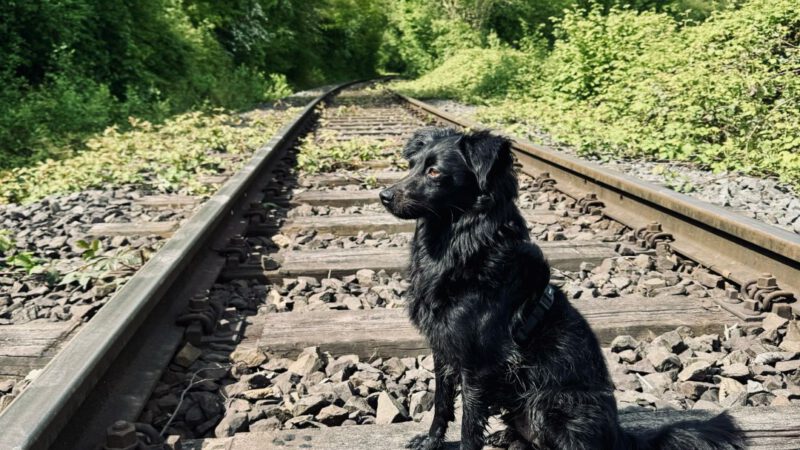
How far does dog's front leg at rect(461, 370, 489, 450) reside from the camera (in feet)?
6.83

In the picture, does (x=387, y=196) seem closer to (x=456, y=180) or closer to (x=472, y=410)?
(x=456, y=180)

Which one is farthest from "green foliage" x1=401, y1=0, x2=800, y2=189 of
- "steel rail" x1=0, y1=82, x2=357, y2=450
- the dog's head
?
"steel rail" x1=0, y1=82, x2=357, y2=450

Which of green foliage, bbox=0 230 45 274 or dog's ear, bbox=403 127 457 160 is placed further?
green foliage, bbox=0 230 45 274

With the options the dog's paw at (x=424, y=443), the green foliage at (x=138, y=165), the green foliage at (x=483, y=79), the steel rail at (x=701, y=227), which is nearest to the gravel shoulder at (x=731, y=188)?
the steel rail at (x=701, y=227)

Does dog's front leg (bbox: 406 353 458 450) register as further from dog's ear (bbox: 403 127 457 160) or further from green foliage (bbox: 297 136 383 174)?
green foliage (bbox: 297 136 383 174)

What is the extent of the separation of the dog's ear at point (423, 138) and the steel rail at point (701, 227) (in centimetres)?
24

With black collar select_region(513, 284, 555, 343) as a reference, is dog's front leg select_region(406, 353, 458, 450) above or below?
below

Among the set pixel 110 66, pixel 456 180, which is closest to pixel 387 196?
pixel 456 180

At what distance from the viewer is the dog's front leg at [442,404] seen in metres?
2.14

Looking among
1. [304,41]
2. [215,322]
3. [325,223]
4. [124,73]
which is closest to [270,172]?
[325,223]

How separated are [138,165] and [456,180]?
5538mm

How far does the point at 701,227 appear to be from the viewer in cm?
392

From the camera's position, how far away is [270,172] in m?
6.49

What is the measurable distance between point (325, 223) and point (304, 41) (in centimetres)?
3257
